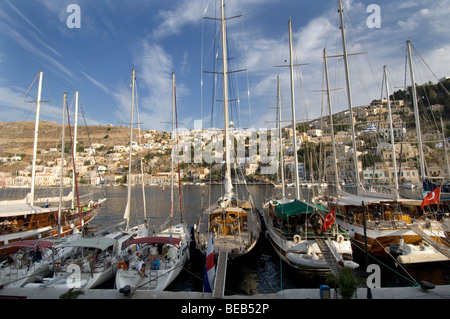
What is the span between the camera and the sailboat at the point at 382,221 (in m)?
13.4

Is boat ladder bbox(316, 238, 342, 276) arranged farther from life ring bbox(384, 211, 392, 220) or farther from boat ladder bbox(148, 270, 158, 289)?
boat ladder bbox(148, 270, 158, 289)

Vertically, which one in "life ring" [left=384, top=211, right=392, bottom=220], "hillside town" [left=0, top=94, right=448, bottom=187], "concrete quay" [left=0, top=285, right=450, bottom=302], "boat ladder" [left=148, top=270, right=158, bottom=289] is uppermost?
"hillside town" [left=0, top=94, right=448, bottom=187]

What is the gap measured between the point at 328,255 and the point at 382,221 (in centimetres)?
511

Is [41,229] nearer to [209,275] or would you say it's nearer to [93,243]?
[93,243]

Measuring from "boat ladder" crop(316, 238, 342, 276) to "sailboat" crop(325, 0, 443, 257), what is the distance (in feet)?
7.00

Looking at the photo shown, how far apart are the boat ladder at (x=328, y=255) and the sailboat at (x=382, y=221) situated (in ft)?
7.00

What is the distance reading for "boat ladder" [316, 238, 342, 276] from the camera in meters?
10.6

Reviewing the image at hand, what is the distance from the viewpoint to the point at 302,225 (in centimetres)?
1423

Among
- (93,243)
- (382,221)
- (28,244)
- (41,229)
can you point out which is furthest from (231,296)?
(41,229)

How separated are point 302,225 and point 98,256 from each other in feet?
34.2

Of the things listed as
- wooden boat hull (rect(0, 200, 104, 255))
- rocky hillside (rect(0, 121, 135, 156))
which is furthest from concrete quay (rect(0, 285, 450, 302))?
rocky hillside (rect(0, 121, 135, 156))
